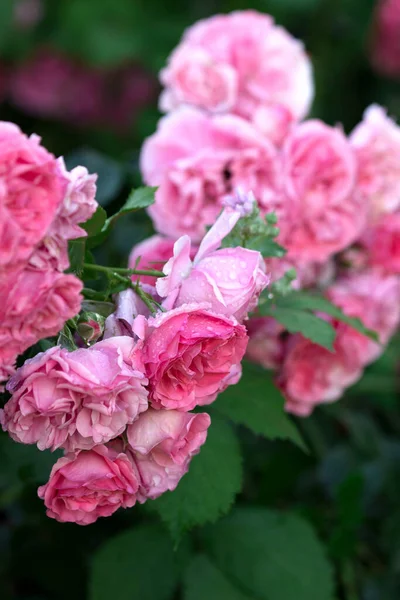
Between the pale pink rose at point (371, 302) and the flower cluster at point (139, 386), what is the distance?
392 millimetres

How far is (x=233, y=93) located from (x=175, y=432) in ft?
1.76

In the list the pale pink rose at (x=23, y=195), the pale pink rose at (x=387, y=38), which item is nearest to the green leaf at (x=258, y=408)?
the pale pink rose at (x=23, y=195)

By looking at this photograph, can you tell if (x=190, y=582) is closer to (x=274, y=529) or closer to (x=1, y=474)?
(x=274, y=529)

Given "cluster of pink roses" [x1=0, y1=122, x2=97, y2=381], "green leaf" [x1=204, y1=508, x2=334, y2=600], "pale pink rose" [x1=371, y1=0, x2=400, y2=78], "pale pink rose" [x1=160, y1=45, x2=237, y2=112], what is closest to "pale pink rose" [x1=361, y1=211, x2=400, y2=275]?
"pale pink rose" [x1=160, y1=45, x2=237, y2=112]

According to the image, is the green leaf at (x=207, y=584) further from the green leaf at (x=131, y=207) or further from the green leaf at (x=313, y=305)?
the green leaf at (x=131, y=207)

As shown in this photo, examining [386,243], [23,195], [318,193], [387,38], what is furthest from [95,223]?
[387,38]

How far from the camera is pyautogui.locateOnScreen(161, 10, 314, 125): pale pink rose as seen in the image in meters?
1.04

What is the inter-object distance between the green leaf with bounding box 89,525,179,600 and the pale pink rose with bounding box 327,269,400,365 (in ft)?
1.19

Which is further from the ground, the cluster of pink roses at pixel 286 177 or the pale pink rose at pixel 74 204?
the pale pink rose at pixel 74 204

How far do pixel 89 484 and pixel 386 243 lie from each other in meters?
0.62

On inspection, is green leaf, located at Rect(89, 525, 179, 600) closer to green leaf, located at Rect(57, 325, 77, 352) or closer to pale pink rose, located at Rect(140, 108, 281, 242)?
pale pink rose, located at Rect(140, 108, 281, 242)

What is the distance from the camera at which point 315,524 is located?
3.92ft

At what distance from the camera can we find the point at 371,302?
1.06 metres

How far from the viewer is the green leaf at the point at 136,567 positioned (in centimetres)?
104
